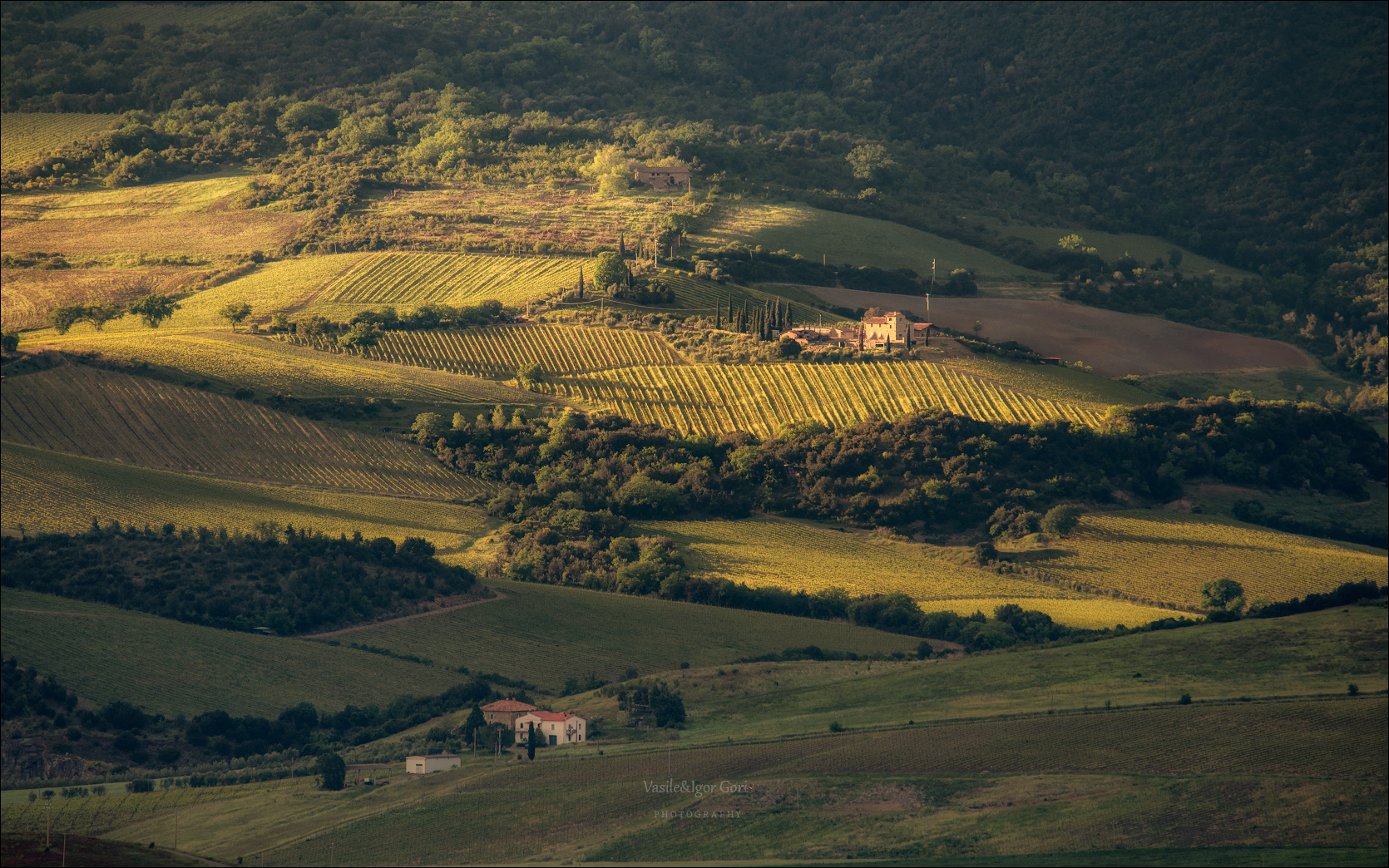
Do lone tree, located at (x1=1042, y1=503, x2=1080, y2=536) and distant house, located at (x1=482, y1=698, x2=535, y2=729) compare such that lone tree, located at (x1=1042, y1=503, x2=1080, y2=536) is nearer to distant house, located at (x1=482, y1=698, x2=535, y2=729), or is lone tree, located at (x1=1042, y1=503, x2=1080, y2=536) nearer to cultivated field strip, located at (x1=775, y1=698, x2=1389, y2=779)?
cultivated field strip, located at (x1=775, y1=698, x2=1389, y2=779)

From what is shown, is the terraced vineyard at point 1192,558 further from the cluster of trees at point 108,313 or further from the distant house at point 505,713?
the cluster of trees at point 108,313

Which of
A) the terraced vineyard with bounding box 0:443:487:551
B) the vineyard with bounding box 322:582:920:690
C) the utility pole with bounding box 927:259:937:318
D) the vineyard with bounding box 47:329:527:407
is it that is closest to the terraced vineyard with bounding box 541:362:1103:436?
the vineyard with bounding box 47:329:527:407

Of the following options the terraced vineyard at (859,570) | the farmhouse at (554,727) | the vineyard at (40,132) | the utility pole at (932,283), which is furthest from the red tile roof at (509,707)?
the vineyard at (40,132)

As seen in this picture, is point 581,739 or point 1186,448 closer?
point 581,739

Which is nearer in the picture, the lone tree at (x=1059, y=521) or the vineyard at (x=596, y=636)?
the vineyard at (x=596, y=636)

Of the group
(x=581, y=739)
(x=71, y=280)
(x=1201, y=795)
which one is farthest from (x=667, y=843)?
(x=71, y=280)

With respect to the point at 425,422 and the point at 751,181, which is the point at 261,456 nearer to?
the point at 425,422

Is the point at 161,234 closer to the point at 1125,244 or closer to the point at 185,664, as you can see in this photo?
the point at 185,664

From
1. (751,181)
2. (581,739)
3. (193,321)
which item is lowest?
(581,739)
